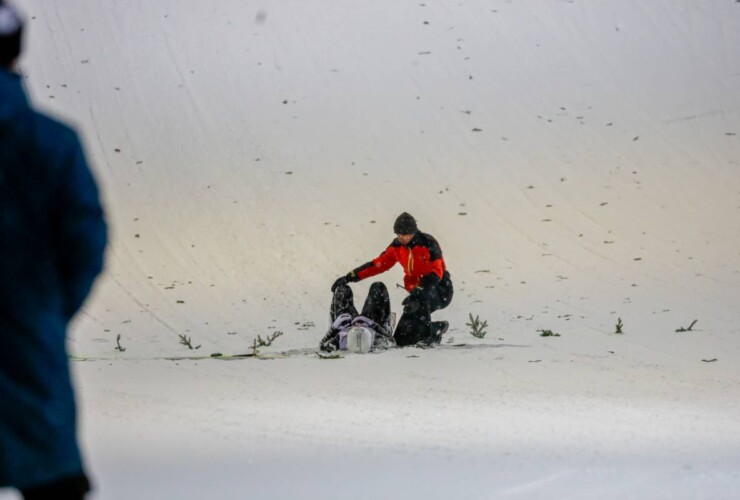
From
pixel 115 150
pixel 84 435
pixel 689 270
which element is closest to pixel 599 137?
pixel 689 270

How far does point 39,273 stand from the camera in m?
2.23

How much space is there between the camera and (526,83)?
17.4 meters

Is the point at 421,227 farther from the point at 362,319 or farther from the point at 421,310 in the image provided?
the point at 362,319

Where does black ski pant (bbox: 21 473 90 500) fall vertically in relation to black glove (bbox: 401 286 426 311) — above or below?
below

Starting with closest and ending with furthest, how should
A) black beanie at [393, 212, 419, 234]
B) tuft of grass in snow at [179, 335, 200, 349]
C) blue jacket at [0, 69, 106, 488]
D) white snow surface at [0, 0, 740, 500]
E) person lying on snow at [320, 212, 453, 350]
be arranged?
blue jacket at [0, 69, 106, 488], white snow surface at [0, 0, 740, 500], black beanie at [393, 212, 419, 234], person lying on snow at [320, 212, 453, 350], tuft of grass in snow at [179, 335, 200, 349]

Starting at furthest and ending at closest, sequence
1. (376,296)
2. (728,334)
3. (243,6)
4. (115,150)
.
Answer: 1. (243,6)
2. (115,150)
3. (728,334)
4. (376,296)

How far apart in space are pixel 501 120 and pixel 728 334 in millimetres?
8028

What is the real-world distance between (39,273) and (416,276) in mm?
5531

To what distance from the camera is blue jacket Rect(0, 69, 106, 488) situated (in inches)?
85.6

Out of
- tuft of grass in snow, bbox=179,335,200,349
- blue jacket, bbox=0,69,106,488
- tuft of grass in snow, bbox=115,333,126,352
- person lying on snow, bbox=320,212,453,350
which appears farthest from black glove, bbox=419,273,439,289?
blue jacket, bbox=0,69,106,488

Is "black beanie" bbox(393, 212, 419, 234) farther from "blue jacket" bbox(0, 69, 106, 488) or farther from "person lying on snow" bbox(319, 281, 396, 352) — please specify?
"blue jacket" bbox(0, 69, 106, 488)

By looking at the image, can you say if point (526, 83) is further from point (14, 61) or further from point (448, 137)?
point (14, 61)

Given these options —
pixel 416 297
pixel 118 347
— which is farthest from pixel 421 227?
pixel 416 297

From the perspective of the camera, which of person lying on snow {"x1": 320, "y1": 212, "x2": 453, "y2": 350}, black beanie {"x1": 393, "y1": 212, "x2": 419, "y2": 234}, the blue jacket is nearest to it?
the blue jacket
